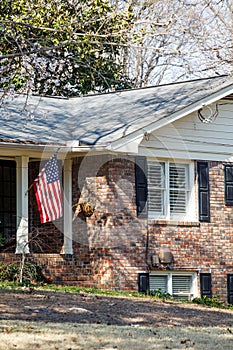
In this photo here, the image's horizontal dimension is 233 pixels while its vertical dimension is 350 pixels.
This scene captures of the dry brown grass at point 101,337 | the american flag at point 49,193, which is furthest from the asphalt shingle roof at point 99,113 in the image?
the dry brown grass at point 101,337

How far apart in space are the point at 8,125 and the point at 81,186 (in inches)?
82.5

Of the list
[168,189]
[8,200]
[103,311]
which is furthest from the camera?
[8,200]

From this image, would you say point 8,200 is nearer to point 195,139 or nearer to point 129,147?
point 129,147

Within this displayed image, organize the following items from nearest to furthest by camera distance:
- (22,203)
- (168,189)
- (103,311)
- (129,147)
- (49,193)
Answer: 1. (103,311)
2. (49,193)
3. (129,147)
4. (22,203)
5. (168,189)

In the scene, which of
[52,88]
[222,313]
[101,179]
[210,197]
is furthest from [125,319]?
[52,88]

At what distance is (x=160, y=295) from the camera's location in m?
17.4

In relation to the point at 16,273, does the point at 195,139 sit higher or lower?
higher

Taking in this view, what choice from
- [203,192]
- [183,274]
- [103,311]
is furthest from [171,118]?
[103,311]

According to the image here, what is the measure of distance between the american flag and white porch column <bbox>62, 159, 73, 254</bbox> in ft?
4.25

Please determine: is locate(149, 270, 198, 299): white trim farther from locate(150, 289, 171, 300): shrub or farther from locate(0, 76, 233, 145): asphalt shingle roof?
locate(0, 76, 233, 145): asphalt shingle roof

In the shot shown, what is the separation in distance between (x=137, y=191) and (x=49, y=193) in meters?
2.06

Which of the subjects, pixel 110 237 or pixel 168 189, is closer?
pixel 110 237

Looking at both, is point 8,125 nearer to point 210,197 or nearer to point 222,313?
point 210,197

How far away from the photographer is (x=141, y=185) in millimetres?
18547
